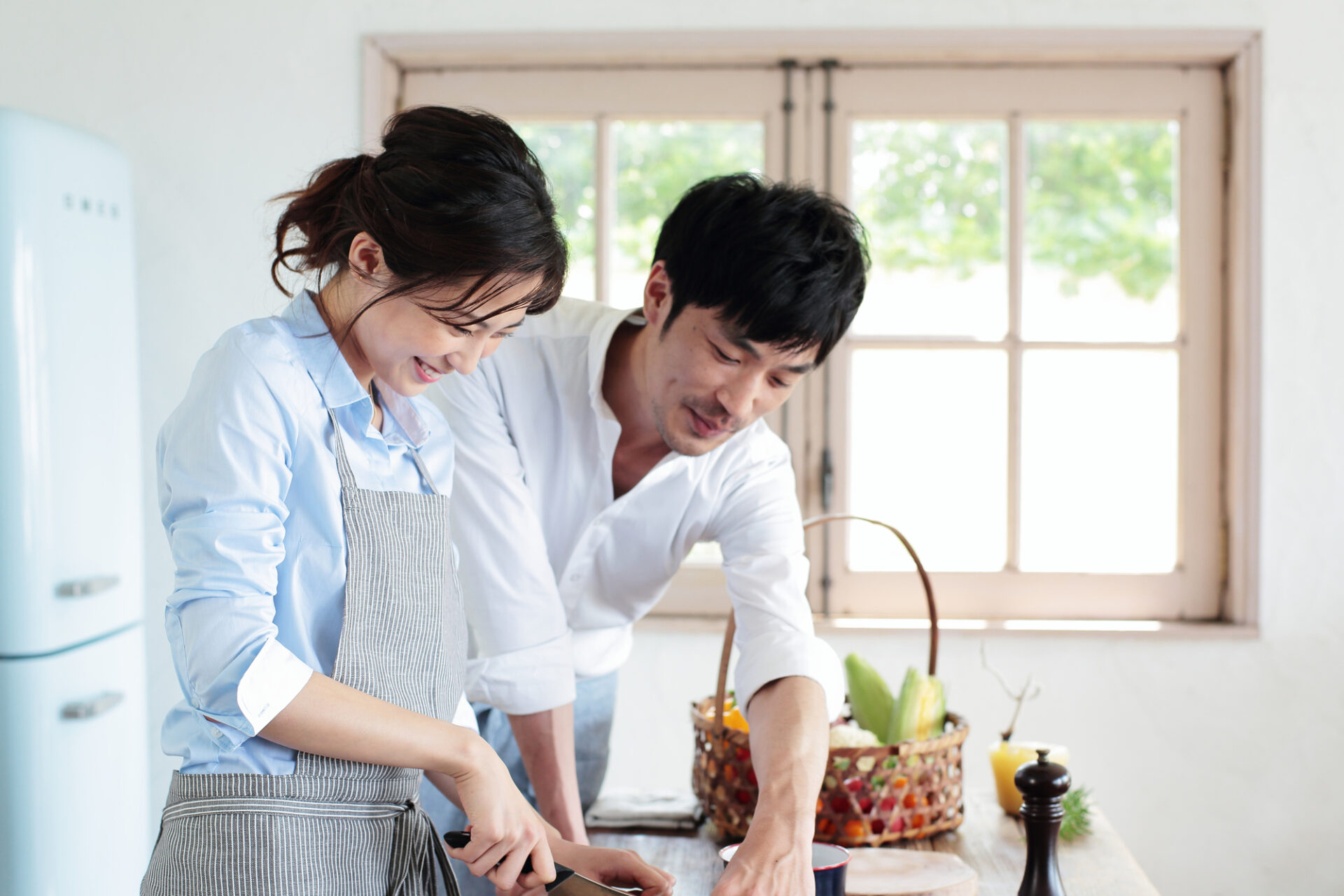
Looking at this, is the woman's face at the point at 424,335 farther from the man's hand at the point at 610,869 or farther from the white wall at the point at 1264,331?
the white wall at the point at 1264,331

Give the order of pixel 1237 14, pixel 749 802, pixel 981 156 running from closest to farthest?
1. pixel 749 802
2. pixel 1237 14
3. pixel 981 156

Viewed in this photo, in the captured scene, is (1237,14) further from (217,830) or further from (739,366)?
(217,830)

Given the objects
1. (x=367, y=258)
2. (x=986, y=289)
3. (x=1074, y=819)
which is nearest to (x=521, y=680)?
(x=367, y=258)

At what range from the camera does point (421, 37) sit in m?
2.43

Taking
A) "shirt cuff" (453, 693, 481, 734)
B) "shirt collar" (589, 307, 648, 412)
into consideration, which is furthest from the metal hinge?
"shirt cuff" (453, 693, 481, 734)

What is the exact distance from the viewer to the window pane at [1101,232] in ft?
8.21

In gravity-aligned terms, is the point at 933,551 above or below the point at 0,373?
below

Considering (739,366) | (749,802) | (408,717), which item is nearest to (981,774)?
(749,802)

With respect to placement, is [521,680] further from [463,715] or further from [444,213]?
[444,213]

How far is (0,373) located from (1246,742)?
2.74 m

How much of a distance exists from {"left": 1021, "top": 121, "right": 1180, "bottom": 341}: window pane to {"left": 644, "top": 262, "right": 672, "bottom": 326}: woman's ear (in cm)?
141

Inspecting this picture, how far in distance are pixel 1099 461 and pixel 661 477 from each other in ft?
5.01

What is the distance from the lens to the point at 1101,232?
2.51 meters

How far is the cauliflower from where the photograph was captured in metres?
1.25
